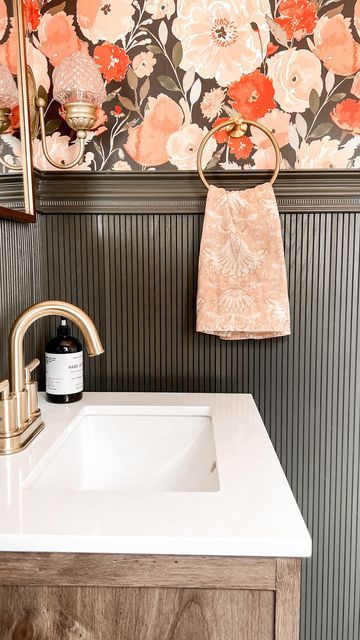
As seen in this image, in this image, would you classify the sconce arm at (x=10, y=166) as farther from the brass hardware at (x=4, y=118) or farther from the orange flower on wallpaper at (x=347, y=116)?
the orange flower on wallpaper at (x=347, y=116)

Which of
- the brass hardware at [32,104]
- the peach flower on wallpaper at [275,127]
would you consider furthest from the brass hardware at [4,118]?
the peach flower on wallpaper at [275,127]

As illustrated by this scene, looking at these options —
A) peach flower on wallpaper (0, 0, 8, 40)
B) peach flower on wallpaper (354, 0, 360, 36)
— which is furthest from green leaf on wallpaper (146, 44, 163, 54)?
peach flower on wallpaper (354, 0, 360, 36)

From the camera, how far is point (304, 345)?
1337 millimetres

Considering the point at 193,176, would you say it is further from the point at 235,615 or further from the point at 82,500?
the point at 235,615

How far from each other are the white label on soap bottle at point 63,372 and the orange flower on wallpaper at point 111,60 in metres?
0.66

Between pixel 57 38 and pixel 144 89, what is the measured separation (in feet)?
0.78

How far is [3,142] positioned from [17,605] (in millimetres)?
809

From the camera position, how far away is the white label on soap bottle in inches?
44.9

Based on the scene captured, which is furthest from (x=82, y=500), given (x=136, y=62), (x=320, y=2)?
(x=320, y=2)

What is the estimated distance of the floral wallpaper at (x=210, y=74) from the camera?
126 centimetres

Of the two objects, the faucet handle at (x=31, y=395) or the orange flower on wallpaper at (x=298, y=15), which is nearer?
the faucet handle at (x=31, y=395)

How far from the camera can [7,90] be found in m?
1.07

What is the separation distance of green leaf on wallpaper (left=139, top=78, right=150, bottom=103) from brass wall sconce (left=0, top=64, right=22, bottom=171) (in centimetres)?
31

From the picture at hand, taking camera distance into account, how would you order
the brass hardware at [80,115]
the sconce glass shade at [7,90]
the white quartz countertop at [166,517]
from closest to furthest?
the white quartz countertop at [166,517] < the sconce glass shade at [7,90] < the brass hardware at [80,115]
